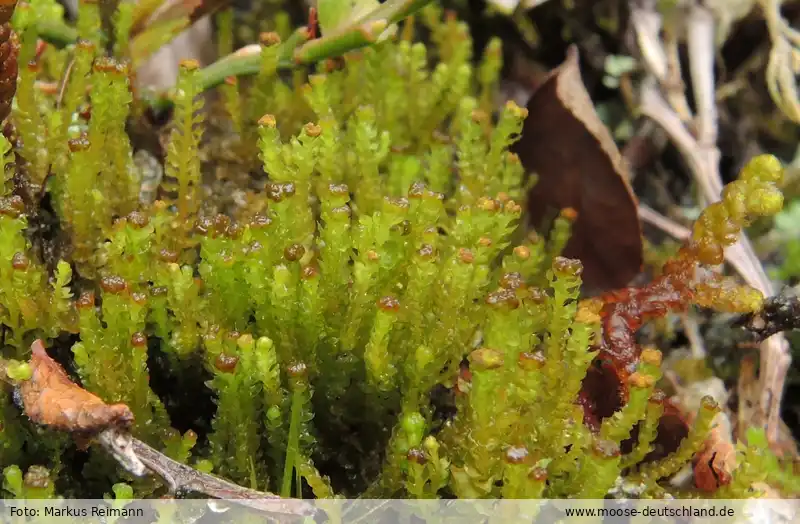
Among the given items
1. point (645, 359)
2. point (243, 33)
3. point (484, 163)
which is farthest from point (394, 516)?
point (243, 33)

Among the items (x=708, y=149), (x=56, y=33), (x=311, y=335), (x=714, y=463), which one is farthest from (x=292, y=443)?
(x=708, y=149)

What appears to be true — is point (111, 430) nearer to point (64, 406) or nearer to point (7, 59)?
point (64, 406)

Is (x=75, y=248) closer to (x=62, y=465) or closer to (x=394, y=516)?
(x=62, y=465)

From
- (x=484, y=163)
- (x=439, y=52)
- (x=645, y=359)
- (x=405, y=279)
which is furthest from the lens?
(x=439, y=52)

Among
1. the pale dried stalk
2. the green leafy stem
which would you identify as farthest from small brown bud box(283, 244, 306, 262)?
the pale dried stalk

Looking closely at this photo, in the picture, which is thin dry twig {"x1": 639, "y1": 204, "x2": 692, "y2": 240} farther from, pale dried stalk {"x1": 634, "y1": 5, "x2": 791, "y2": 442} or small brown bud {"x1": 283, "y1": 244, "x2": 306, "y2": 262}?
small brown bud {"x1": 283, "y1": 244, "x2": 306, "y2": 262}

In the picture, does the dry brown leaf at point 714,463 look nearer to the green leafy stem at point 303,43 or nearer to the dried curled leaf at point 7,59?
the green leafy stem at point 303,43

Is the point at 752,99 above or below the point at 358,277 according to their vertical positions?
below
